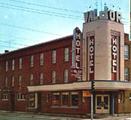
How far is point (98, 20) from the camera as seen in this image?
152ft

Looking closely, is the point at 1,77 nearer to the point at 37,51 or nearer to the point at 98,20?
the point at 37,51

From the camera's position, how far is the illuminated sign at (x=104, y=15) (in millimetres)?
46312

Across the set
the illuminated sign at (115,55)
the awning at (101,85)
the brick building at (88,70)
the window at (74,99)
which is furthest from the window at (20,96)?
the illuminated sign at (115,55)

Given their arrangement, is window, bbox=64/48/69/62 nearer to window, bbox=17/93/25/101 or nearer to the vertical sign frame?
the vertical sign frame

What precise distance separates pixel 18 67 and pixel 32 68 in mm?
5332

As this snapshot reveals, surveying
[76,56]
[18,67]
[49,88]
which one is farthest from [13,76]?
[76,56]

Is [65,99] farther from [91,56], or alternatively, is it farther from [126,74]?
[126,74]

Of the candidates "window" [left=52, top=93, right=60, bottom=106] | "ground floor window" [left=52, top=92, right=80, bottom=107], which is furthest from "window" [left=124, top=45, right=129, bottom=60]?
"window" [left=52, top=93, right=60, bottom=106]

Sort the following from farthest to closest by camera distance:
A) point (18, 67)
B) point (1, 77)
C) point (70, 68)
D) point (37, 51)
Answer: point (1, 77) → point (18, 67) → point (37, 51) → point (70, 68)

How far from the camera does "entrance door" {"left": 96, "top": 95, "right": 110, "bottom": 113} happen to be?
1825 inches

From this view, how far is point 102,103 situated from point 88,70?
414 cm

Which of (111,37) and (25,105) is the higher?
(111,37)

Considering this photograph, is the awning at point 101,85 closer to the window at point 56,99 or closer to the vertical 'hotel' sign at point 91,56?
the vertical 'hotel' sign at point 91,56

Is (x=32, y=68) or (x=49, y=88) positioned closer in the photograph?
(x=49, y=88)
